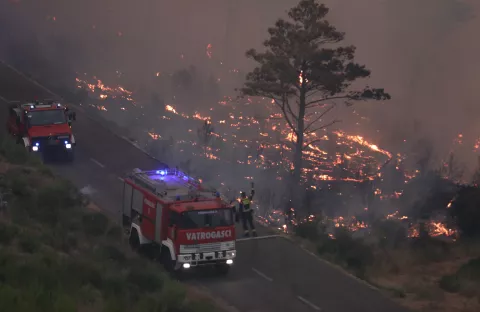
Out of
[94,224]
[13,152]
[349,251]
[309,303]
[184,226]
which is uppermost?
[13,152]

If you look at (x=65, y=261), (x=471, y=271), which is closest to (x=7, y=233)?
(x=65, y=261)

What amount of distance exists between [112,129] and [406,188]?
83.4ft

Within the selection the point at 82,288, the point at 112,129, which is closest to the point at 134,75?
the point at 112,129

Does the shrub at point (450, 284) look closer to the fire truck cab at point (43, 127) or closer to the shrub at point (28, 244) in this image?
the shrub at point (28, 244)

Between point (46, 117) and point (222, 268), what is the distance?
14.4 m

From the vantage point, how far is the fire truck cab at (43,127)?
2988cm

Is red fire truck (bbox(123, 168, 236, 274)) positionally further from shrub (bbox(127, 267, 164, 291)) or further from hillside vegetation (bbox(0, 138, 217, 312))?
shrub (bbox(127, 267, 164, 291))

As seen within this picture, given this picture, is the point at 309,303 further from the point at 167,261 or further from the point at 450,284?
the point at 450,284

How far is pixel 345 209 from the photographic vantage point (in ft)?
149

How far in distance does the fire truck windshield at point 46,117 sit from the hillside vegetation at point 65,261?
4.17 m

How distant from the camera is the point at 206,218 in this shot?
720 inches

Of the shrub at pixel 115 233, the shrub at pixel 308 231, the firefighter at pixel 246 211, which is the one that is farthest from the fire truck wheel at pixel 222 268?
the shrub at pixel 308 231

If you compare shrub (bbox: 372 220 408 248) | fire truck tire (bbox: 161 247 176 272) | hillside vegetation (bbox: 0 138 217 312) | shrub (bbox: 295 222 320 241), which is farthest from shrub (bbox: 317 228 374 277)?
hillside vegetation (bbox: 0 138 217 312)

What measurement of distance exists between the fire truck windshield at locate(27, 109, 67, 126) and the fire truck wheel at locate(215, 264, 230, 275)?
46.1ft
